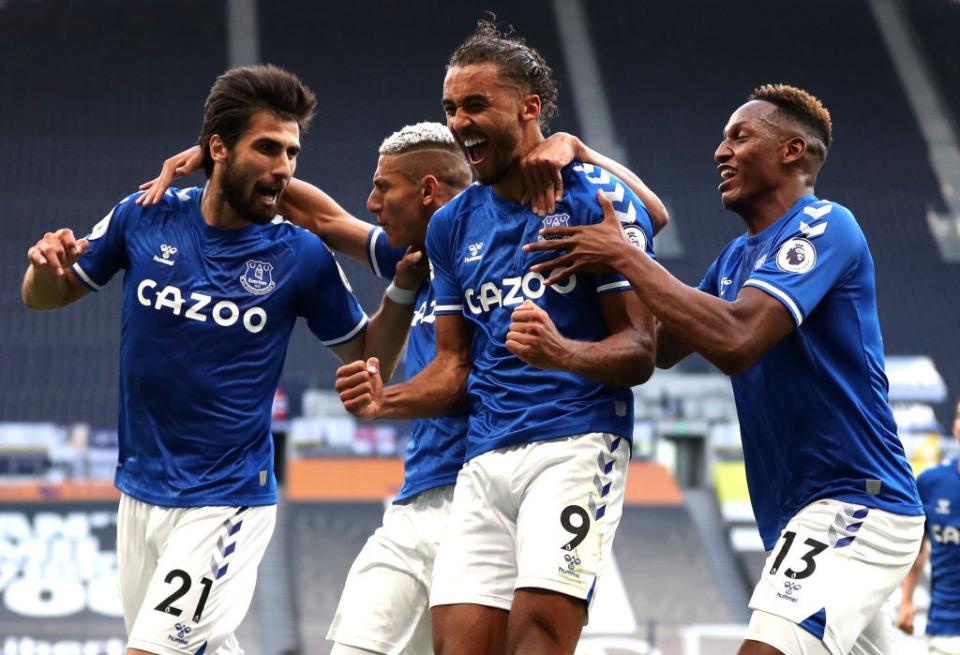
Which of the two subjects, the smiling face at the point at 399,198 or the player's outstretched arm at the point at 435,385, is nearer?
the player's outstretched arm at the point at 435,385

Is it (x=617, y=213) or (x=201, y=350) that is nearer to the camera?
(x=617, y=213)

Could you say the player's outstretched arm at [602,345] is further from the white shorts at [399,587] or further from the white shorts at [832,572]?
the white shorts at [399,587]

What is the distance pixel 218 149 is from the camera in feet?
16.6

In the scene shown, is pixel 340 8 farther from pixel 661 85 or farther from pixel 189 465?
pixel 189 465

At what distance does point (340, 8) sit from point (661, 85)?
6.54m

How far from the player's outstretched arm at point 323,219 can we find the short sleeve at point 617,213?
1465 mm

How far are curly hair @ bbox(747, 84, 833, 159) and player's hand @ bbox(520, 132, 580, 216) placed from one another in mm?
852

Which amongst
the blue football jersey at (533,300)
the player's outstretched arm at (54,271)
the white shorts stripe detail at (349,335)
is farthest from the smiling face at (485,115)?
the player's outstretched arm at (54,271)

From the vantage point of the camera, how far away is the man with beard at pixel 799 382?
4086 mm

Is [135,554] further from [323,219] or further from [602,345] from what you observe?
[602,345]

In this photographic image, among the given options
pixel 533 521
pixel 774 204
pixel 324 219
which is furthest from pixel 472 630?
pixel 324 219

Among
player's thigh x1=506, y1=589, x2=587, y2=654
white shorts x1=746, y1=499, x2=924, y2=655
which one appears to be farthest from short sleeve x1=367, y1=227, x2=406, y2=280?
white shorts x1=746, y1=499, x2=924, y2=655

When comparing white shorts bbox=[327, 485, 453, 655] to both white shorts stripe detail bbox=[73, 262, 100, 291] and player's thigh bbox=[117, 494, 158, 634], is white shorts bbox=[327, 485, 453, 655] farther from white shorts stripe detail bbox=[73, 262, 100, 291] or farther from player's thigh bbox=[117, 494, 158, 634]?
white shorts stripe detail bbox=[73, 262, 100, 291]

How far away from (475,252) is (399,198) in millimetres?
873
